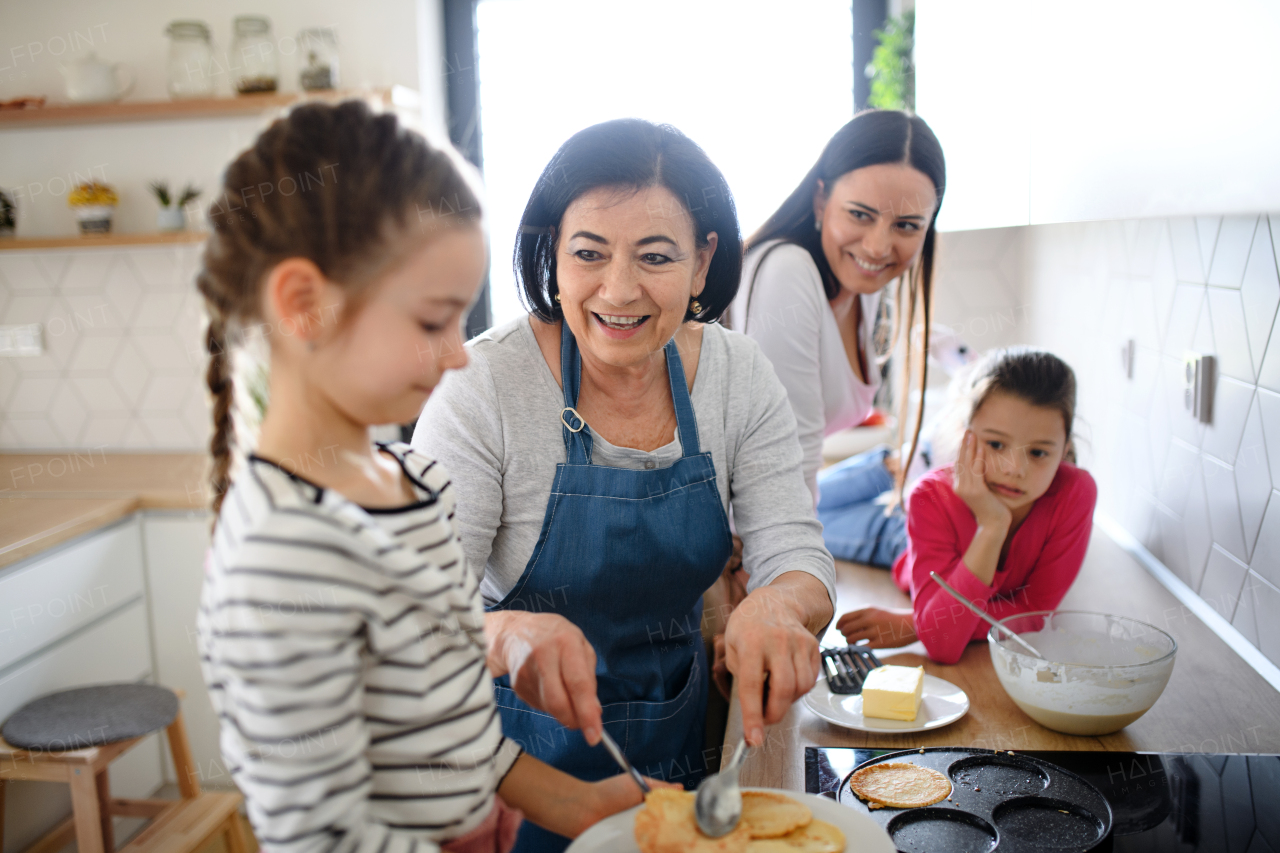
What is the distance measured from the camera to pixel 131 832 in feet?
8.13

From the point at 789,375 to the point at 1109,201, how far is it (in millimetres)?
652

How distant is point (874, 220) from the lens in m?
1.58

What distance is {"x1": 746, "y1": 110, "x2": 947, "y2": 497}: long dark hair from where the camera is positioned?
1.54 metres

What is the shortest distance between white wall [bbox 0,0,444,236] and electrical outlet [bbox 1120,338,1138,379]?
1.97 meters

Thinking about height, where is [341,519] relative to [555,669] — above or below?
above

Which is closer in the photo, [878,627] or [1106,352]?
[878,627]

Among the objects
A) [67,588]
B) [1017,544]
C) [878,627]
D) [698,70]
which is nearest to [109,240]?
[67,588]

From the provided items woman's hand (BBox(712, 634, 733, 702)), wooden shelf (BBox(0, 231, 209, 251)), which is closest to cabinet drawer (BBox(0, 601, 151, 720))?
wooden shelf (BBox(0, 231, 209, 251))

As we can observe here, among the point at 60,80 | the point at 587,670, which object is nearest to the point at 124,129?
the point at 60,80

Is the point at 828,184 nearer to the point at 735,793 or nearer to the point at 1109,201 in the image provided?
the point at 1109,201

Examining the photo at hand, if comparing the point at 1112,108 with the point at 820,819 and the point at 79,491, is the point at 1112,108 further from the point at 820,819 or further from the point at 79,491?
the point at 79,491

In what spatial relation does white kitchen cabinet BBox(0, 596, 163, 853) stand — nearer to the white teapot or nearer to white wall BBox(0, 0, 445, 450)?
white wall BBox(0, 0, 445, 450)

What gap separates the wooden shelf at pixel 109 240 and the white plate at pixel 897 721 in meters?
2.14

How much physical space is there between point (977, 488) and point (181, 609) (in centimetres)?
201
